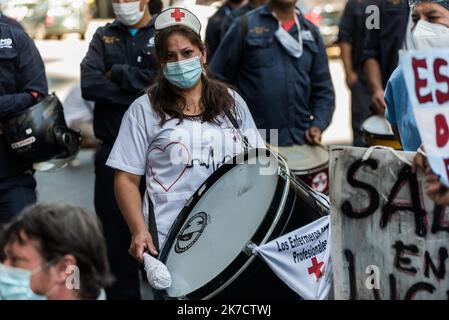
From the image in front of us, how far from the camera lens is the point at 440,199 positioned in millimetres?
3424

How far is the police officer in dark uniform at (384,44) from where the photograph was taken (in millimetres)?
7031

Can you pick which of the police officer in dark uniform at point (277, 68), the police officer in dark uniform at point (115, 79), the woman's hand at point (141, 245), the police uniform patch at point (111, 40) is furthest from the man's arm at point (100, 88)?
the woman's hand at point (141, 245)

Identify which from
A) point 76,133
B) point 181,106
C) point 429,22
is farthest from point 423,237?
point 76,133

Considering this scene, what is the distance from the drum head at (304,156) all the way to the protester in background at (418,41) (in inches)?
58.8

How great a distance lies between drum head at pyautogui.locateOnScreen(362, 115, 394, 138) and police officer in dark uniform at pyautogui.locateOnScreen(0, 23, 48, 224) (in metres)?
2.11

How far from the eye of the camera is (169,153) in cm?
444

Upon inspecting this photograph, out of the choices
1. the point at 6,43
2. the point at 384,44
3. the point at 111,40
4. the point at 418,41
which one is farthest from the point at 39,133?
the point at 384,44

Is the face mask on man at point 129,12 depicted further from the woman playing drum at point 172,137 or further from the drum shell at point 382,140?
the drum shell at point 382,140

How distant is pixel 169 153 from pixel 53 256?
135cm

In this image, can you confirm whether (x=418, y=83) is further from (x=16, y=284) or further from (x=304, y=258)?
(x=16, y=284)

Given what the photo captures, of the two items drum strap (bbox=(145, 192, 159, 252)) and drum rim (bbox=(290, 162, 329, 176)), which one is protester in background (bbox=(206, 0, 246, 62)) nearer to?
drum rim (bbox=(290, 162, 329, 176))
